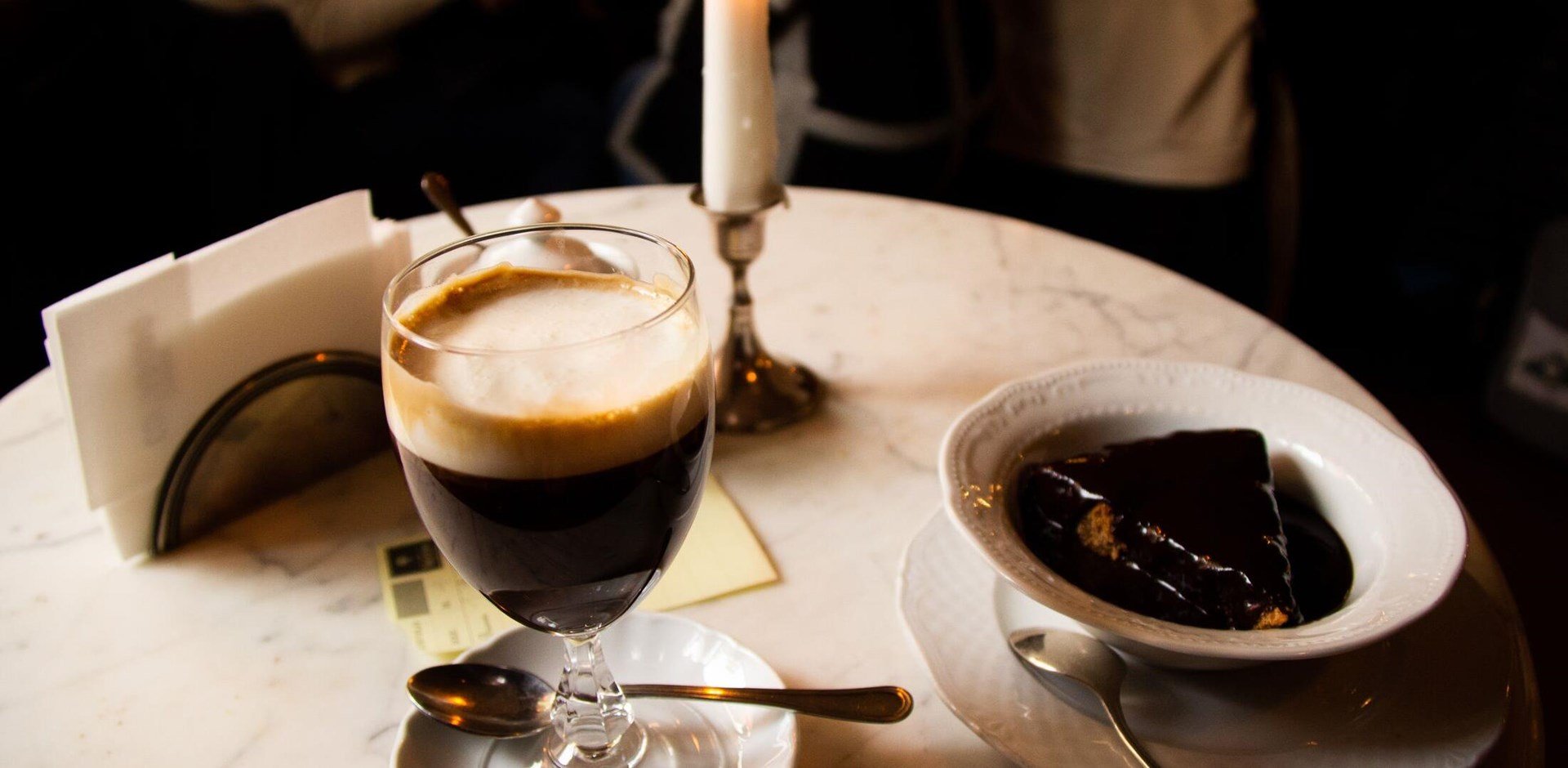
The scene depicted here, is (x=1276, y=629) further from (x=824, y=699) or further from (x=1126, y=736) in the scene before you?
(x=824, y=699)

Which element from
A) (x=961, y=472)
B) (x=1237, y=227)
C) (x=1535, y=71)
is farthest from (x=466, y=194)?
(x=1535, y=71)

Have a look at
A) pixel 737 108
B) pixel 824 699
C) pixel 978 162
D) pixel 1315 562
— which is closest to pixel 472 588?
pixel 824 699

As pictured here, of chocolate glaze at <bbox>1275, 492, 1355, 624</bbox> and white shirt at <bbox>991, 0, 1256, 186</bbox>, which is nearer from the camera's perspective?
chocolate glaze at <bbox>1275, 492, 1355, 624</bbox>

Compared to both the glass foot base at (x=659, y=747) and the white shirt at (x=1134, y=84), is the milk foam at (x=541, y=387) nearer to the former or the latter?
the glass foot base at (x=659, y=747)

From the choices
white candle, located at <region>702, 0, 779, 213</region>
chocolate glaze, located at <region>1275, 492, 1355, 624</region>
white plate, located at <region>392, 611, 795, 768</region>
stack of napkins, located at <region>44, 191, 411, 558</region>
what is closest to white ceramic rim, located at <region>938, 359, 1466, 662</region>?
chocolate glaze, located at <region>1275, 492, 1355, 624</region>

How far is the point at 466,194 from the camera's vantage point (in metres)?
1.91

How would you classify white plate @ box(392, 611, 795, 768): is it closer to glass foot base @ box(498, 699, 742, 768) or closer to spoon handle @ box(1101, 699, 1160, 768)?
glass foot base @ box(498, 699, 742, 768)

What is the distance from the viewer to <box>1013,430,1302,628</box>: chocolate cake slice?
0.55 metres

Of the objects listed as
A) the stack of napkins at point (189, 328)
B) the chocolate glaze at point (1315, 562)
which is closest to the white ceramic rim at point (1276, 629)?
the chocolate glaze at point (1315, 562)

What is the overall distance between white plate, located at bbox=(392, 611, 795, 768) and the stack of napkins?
249 mm

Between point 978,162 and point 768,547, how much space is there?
1.27 metres

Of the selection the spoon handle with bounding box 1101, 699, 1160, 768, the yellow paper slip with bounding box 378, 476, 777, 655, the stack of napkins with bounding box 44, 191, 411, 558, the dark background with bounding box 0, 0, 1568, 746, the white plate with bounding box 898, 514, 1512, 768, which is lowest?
the dark background with bounding box 0, 0, 1568, 746

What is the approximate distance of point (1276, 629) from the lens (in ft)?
1.72

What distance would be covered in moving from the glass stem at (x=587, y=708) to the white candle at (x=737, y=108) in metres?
0.40
